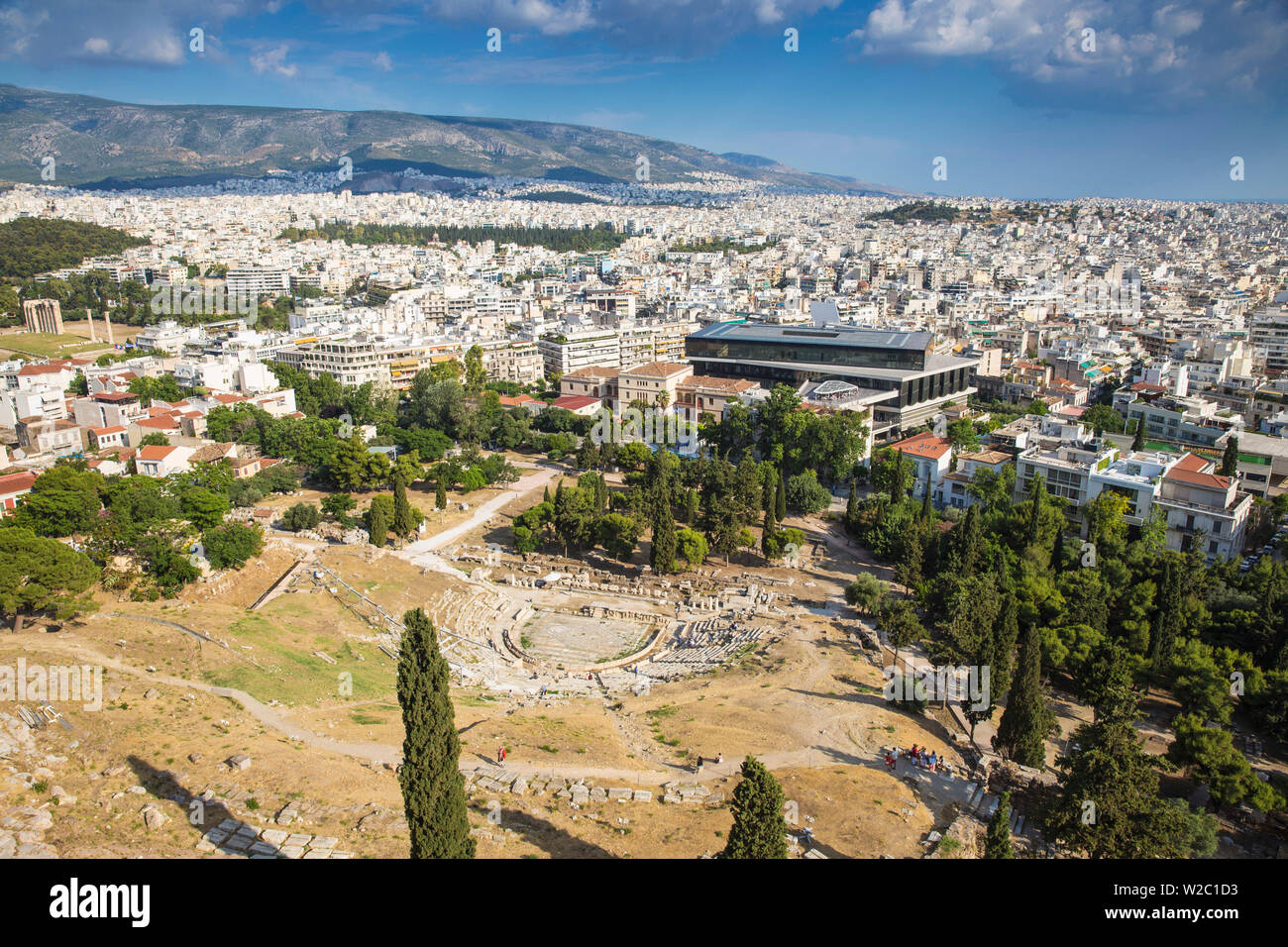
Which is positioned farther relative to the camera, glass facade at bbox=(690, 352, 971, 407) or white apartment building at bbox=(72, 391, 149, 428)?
glass facade at bbox=(690, 352, 971, 407)

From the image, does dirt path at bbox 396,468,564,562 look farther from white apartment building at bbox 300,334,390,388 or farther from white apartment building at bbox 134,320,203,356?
white apartment building at bbox 134,320,203,356

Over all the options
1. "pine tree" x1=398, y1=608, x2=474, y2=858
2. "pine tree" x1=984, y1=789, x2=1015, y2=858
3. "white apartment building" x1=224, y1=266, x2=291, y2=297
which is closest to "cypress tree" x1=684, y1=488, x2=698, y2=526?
"pine tree" x1=984, y1=789, x2=1015, y2=858

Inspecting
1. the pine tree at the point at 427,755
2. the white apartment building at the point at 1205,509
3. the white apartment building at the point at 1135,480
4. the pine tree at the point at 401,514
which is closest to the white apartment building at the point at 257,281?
the pine tree at the point at 401,514

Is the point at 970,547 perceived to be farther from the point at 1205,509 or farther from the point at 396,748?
the point at 396,748

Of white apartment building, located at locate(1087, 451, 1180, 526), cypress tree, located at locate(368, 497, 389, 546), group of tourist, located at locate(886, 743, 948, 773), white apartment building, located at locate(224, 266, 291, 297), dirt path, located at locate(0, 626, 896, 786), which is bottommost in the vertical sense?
group of tourist, located at locate(886, 743, 948, 773)

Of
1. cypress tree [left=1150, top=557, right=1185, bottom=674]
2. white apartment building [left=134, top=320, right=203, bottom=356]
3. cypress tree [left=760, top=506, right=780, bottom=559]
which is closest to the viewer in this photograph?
cypress tree [left=1150, top=557, right=1185, bottom=674]

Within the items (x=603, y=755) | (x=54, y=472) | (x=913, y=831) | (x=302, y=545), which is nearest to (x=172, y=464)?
(x=54, y=472)
